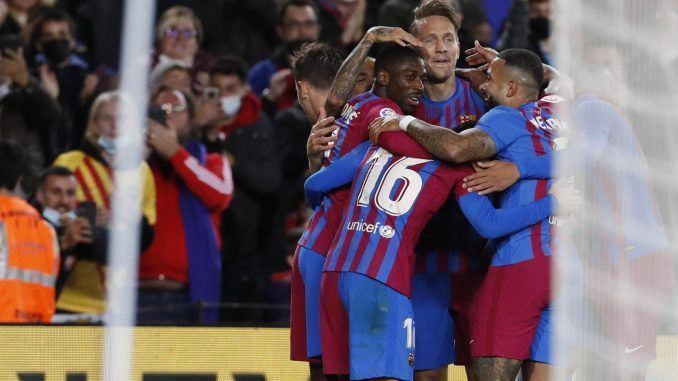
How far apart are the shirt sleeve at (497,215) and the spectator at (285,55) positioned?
11.4ft

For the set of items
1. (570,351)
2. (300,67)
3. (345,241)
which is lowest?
(570,351)

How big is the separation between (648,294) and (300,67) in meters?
1.98

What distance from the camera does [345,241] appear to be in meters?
4.53

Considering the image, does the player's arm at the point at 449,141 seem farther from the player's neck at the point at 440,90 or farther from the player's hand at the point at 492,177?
the player's neck at the point at 440,90

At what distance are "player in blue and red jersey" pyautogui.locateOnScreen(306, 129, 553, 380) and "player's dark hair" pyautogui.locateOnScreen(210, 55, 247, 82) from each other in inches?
129

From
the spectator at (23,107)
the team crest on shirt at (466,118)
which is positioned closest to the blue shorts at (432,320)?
the team crest on shirt at (466,118)

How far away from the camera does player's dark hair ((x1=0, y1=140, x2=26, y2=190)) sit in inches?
263

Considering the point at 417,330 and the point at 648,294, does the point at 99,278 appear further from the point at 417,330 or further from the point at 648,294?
the point at 648,294

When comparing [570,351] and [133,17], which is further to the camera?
[133,17]

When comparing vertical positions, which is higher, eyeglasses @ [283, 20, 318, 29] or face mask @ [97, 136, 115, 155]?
eyeglasses @ [283, 20, 318, 29]

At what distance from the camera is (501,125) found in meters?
4.50

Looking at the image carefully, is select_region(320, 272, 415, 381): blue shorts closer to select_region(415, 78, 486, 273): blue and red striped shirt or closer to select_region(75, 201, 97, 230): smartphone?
select_region(415, 78, 486, 273): blue and red striped shirt

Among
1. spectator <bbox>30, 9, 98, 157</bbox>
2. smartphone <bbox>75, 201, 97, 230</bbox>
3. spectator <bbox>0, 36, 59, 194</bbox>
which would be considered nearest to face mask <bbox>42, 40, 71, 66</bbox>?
spectator <bbox>30, 9, 98, 157</bbox>

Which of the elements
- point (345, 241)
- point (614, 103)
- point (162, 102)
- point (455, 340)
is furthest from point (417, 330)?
point (162, 102)
